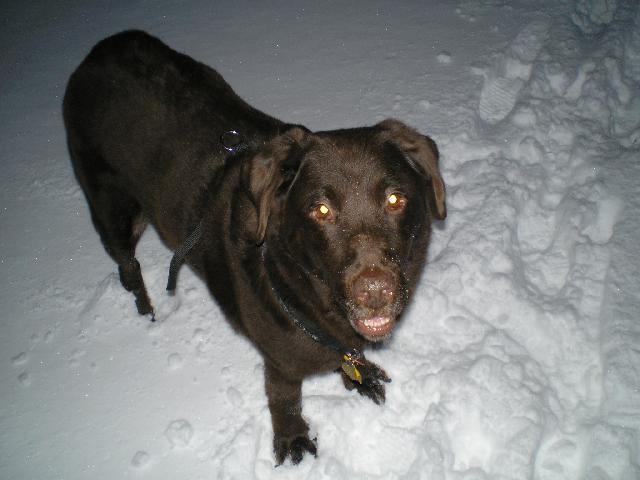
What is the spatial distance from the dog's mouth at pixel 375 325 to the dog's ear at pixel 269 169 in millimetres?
510

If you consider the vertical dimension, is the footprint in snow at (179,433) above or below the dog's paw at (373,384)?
below

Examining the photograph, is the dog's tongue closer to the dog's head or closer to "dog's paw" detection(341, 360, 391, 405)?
the dog's head

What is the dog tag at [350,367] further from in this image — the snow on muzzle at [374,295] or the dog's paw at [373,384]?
the snow on muzzle at [374,295]

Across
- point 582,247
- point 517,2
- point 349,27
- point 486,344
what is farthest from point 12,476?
point 517,2

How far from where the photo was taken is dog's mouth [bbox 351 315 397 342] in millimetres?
1454

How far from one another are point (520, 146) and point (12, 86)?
5.00 meters

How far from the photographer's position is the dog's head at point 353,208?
146cm

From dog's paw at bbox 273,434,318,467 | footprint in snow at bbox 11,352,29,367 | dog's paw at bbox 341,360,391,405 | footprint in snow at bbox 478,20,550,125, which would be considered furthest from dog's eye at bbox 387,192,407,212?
footprint in snow at bbox 11,352,29,367

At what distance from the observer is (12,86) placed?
4531mm

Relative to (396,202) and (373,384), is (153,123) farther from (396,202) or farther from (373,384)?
(373,384)

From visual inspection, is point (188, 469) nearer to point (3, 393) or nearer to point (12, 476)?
point (12, 476)

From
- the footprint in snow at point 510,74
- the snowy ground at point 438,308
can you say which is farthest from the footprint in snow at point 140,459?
the footprint in snow at point 510,74

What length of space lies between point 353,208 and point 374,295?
1.07ft

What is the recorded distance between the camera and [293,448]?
7.07ft
